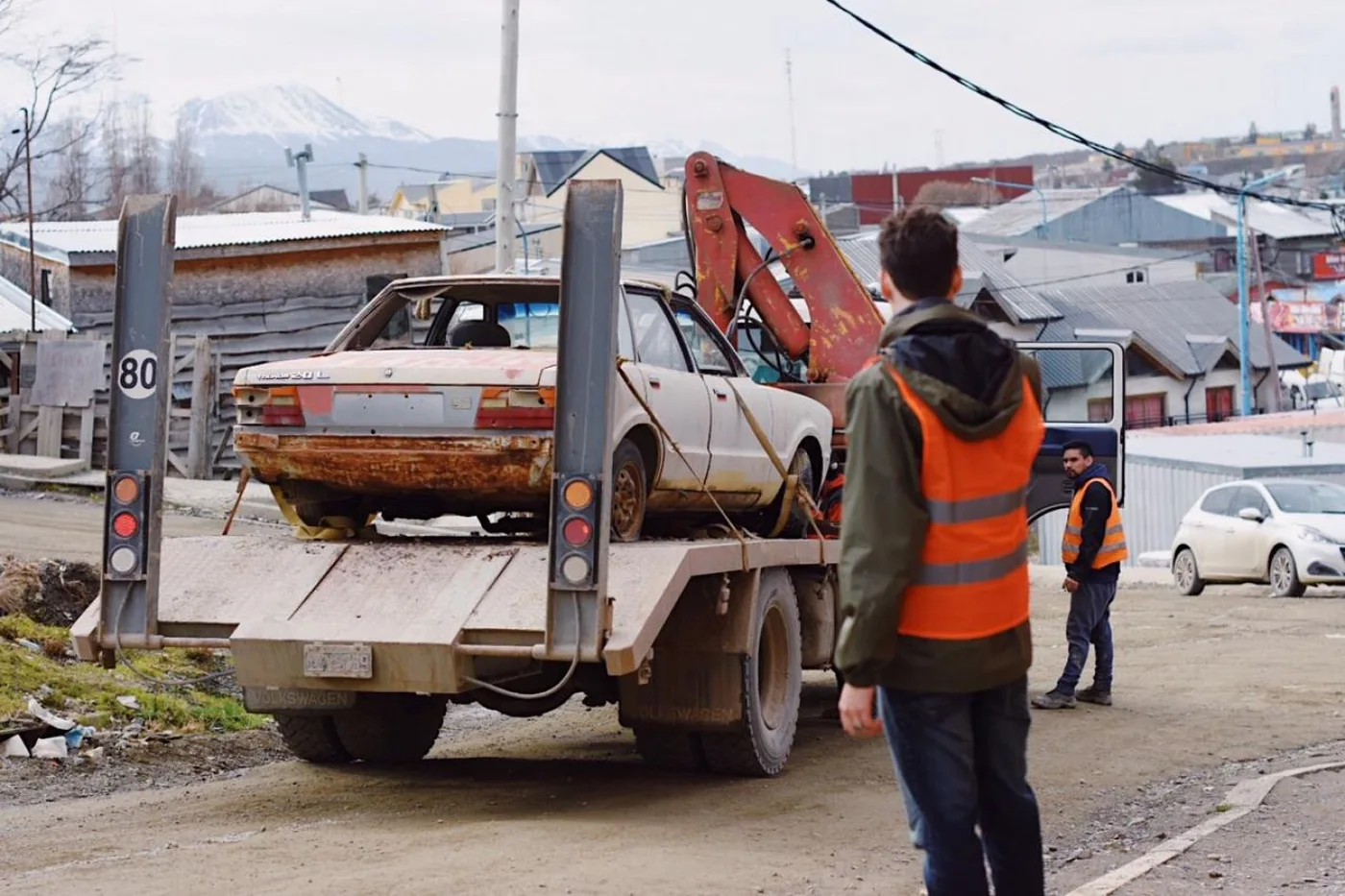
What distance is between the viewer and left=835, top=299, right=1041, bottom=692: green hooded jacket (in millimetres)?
4688

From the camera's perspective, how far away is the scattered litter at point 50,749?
997cm

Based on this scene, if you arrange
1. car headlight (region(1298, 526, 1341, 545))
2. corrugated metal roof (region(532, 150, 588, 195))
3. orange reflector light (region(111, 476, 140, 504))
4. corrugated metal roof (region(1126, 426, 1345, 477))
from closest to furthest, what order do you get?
1. orange reflector light (region(111, 476, 140, 504))
2. car headlight (region(1298, 526, 1341, 545))
3. corrugated metal roof (region(1126, 426, 1345, 477))
4. corrugated metal roof (region(532, 150, 588, 195))

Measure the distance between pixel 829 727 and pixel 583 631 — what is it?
4672mm

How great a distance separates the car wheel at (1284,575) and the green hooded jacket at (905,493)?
18.5 metres

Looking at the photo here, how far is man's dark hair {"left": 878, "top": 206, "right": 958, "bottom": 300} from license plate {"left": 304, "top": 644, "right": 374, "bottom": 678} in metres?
3.56

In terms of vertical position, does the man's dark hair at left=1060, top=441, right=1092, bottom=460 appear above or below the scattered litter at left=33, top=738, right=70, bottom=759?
above

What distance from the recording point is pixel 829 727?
39.0 feet

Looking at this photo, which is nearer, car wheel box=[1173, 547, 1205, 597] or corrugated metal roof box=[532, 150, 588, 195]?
car wheel box=[1173, 547, 1205, 597]

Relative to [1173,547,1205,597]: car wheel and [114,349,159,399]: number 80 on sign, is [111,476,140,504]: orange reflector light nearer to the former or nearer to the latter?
[114,349,159,399]: number 80 on sign

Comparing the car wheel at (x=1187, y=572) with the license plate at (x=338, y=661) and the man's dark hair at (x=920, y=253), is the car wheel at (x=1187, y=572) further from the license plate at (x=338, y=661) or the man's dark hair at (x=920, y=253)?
the man's dark hair at (x=920, y=253)

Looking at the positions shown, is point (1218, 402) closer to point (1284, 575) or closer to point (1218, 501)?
point (1218, 501)

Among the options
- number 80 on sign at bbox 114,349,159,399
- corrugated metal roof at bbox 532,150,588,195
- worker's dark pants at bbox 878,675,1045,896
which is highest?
corrugated metal roof at bbox 532,150,588,195

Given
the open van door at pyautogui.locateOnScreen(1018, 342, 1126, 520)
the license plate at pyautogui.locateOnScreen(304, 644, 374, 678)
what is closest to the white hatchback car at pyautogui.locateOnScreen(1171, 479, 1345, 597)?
the open van door at pyautogui.locateOnScreen(1018, 342, 1126, 520)

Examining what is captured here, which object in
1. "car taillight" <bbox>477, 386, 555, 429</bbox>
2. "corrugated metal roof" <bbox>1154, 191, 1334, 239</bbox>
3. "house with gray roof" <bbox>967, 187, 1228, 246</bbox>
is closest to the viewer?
"car taillight" <bbox>477, 386, 555, 429</bbox>
